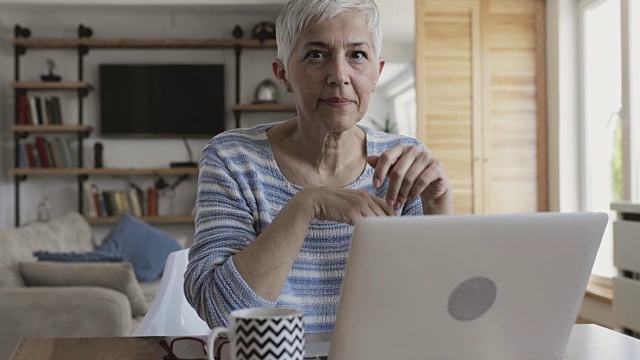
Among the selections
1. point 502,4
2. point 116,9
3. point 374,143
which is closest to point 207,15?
point 116,9

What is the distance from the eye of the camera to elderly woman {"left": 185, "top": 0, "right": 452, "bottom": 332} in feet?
3.93

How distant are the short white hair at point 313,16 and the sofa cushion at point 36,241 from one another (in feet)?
7.19

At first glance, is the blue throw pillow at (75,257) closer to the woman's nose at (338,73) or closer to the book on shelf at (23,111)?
the woman's nose at (338,73)

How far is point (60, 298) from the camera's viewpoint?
9.81 ft

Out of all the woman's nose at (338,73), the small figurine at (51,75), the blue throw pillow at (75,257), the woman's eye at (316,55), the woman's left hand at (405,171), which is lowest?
the blue throw pillow at (75,257)

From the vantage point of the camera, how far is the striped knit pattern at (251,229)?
1.27 metres

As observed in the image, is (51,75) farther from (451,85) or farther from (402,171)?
(402,171)

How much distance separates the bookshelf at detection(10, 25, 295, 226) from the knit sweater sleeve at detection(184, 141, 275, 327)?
4.87 metres

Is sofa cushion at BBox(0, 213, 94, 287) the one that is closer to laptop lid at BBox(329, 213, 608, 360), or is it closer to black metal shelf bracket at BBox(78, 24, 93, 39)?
black metal shelf bracket at BBox(78, 24, 93, 39)

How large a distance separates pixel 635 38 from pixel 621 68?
0.19 m

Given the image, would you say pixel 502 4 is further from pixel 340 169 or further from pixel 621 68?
pixel 340 169

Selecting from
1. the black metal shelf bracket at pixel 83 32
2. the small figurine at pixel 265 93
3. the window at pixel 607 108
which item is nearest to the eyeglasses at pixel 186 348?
the window at pixel 607 108

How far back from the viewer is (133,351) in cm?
113

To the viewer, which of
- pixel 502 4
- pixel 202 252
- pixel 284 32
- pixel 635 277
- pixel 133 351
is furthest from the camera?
pixel 502 4
